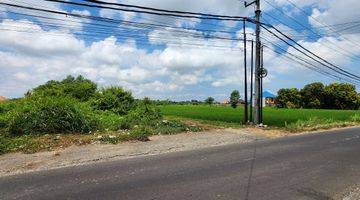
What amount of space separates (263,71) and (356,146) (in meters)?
11.2

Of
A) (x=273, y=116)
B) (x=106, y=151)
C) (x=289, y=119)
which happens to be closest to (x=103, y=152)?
(x=106, y=151)

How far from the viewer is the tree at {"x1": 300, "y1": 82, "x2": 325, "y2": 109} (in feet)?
329

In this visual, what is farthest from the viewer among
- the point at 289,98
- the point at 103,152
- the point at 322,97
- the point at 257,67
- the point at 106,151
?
the point at 289,98

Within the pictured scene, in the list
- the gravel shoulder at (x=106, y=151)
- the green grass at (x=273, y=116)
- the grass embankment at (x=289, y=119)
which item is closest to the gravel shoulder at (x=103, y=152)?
the gravel shoulder at (x=106, y=151)

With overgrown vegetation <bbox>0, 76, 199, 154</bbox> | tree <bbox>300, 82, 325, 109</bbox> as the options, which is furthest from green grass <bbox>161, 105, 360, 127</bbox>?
tree <bbox>300, 82, 325, 109</bbox>

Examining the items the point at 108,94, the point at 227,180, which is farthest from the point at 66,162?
the point at 108,94

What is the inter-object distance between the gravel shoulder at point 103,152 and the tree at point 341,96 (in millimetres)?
85690

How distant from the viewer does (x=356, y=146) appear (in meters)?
15.3

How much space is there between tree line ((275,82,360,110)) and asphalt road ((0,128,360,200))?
91.5 metres

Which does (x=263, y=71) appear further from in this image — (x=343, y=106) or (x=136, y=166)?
(x=343, y=106)

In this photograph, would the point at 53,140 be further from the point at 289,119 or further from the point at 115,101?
the point at 289,119

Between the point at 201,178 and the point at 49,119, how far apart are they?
11.6m

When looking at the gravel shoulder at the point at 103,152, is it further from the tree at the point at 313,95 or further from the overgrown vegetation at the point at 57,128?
the tree at the point at 313,95

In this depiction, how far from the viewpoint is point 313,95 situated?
102 m
